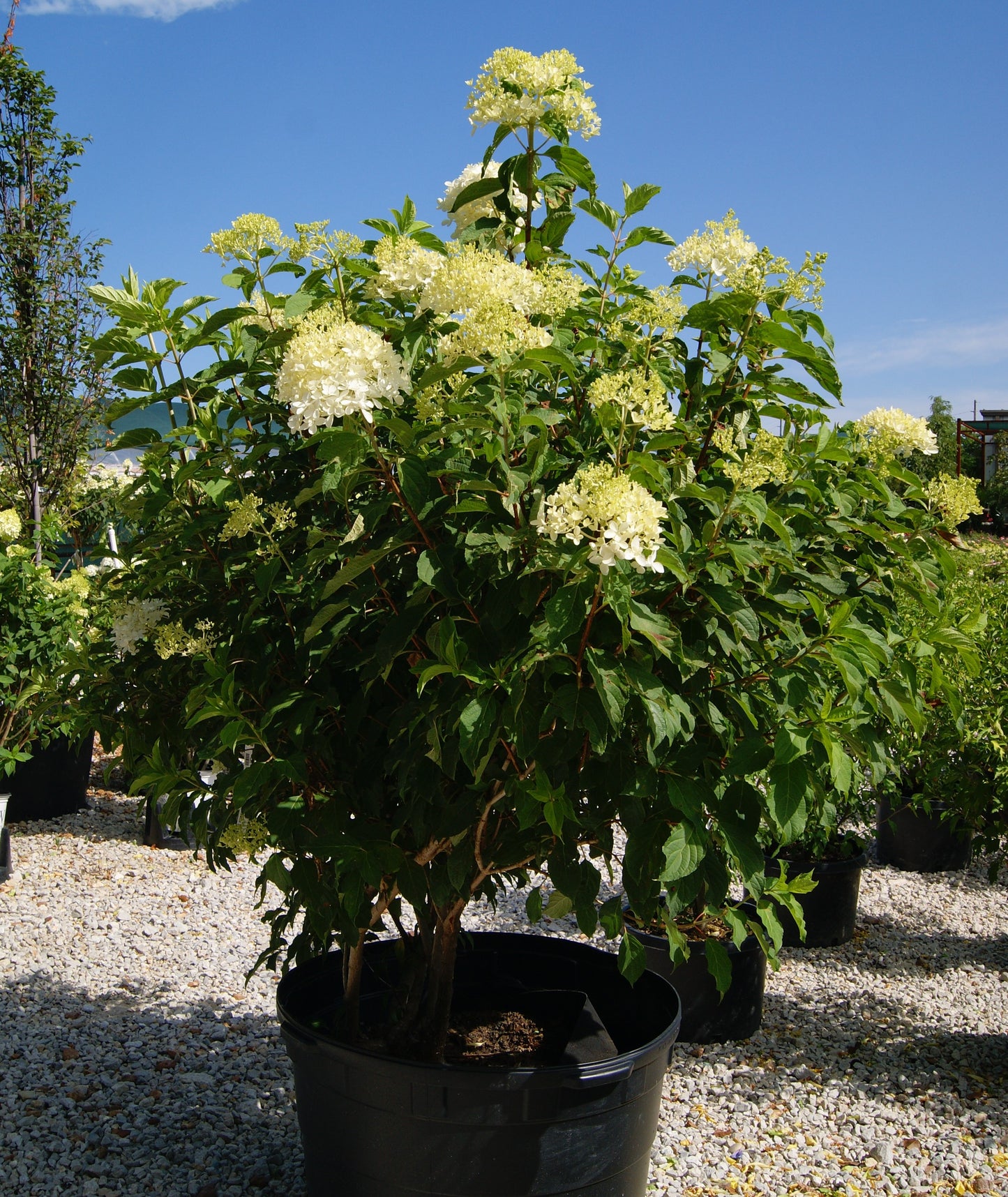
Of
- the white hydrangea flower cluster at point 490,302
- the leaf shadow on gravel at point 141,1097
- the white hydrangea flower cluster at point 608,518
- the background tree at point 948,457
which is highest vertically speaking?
the background tree at point 948,457

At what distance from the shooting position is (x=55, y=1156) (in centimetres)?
278

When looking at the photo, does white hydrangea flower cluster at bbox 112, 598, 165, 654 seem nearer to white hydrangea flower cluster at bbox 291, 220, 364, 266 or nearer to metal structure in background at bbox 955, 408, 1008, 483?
white hydrangea flower cluster at bbox 291, 220, 364, 266

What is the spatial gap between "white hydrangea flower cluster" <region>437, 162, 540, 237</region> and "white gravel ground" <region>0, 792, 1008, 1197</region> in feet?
7.97

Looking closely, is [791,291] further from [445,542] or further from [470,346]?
[445,542]

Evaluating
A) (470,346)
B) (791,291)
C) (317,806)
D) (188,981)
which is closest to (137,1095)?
(188,981)

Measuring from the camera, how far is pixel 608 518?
138 cm

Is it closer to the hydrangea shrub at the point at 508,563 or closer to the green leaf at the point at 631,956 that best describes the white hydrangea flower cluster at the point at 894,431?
the hydrangea shrub at the point at 508,563


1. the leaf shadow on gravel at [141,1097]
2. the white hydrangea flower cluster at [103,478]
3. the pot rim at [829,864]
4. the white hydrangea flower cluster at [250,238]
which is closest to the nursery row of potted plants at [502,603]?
the white hydrangea flower cluster at [250,238]

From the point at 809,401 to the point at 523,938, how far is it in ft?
5.78

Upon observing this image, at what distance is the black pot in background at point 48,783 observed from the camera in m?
5.86

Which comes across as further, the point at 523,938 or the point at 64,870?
the point at 64,870

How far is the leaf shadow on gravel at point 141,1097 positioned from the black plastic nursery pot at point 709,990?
Answer: 132cm

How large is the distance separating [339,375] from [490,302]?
0.26 m

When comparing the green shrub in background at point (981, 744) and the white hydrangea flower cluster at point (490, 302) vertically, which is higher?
the white hydrangea flower cluster at point (490, 302)
